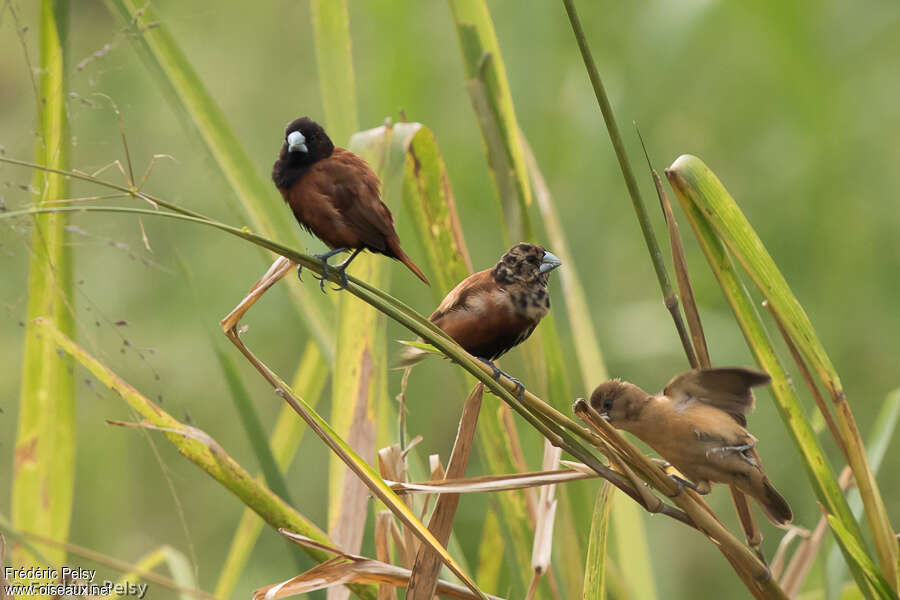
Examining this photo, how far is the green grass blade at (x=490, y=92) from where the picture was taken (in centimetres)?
162

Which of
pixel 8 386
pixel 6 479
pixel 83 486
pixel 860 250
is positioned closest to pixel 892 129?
pixel 860 250

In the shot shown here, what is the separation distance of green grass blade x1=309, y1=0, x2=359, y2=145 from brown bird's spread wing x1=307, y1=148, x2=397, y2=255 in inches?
11.5

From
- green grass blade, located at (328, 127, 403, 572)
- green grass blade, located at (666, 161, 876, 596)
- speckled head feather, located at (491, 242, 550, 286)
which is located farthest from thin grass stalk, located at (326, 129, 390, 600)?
green grass blade, located at (666, 161, 876, 596)

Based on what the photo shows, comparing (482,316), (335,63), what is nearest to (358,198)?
(482,316)

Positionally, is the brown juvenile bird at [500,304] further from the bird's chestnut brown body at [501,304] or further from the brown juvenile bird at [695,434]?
the brown juvenile bird at [695,434]

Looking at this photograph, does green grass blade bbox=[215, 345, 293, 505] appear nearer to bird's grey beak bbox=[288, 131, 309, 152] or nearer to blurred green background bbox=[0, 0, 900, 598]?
bird's grey beak bbox=[288, 131, 309, 152]

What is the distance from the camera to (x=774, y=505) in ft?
4.84

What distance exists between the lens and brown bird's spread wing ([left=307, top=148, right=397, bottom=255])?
1.46m

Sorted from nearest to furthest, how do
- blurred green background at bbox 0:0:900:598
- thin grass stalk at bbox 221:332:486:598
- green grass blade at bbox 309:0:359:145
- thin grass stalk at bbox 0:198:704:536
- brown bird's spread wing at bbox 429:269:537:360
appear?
thin grass stalk at bbox 0:198:704:536 < thin grass stalk at bbox 221:332:486:598 < brown bird's spread wing at bbox 429:269:537:360 < green grass blade at bbox 309:0:359:145 < blurred green background at bbox 0:0:900:598

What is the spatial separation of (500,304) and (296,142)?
17.2 inches

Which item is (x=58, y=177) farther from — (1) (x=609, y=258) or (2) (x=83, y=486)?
(1) (x=609, y=258)

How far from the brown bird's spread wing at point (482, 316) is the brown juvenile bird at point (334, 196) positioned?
0.13 meters

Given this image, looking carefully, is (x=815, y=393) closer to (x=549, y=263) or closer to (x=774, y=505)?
(x=774, y=505)

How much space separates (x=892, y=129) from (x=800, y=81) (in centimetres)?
93
